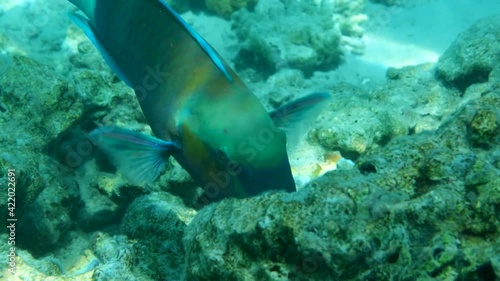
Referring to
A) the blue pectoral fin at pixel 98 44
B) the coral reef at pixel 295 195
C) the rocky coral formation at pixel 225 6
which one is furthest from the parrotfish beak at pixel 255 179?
the rocky coral formation at pixel 225 6

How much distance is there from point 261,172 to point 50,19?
5.38m

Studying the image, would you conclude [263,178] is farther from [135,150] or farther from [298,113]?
[135,150]

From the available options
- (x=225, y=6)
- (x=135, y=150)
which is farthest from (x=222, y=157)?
(x=225, y=6)

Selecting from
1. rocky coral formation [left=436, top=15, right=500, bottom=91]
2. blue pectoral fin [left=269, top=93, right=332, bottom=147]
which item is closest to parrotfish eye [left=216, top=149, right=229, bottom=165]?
blue pectoral fin [left=269, top=93, right=332, bottom=147]

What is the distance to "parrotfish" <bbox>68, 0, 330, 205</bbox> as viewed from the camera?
1823 millimetres

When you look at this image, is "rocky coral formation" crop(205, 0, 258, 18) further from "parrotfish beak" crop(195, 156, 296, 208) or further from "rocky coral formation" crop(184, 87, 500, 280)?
"rocky coral formation" crop(184, 87, 500, 280)

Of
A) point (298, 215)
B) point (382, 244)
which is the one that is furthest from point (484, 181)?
point (298, 215)

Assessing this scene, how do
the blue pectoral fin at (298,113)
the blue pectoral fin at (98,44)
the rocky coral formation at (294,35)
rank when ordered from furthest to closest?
1. the rocky coral formation at (294,35)
2. the blue pectoral fin at (98,44)
3. the blue pectoral fin at (298,113)

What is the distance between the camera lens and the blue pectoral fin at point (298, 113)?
2070mm

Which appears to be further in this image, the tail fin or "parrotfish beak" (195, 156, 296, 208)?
the tail fin

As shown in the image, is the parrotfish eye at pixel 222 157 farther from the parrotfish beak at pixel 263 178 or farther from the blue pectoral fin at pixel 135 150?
the blue pectoral fin at pixel 135 150

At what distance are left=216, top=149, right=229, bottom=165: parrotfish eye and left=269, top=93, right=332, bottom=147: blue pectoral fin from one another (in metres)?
0.40

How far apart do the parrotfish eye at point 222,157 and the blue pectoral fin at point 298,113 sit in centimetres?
40

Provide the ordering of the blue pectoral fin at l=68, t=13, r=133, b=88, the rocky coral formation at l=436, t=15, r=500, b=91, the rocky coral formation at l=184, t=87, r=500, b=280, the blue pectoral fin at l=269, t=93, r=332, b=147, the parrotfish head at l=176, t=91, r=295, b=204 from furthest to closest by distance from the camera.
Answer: the rocky coral formation at l=436, t=15, r=500, b=91 → the blue pectoral fin at l=68, t=13, r=133, b=88 → the blue pectoral fin at l=269, t=93, r=332, b=147 → the parrotfish head at l=176, t=91, r=295, b=204 → the rocky coral formation at l=184, t=87, r=500, b=280
